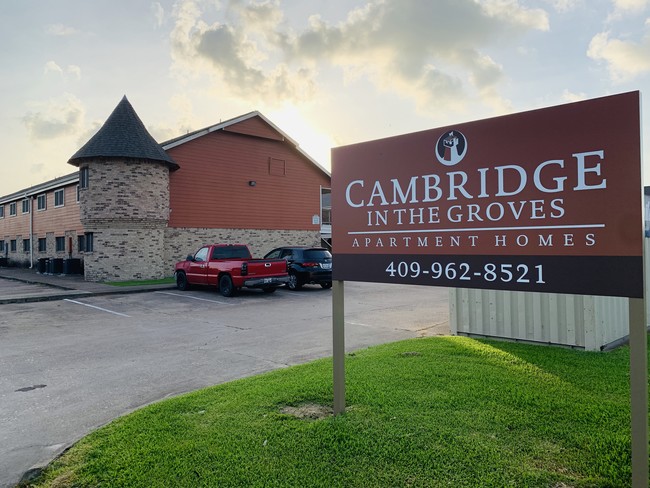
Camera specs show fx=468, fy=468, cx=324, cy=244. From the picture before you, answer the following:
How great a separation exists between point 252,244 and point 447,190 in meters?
23.7

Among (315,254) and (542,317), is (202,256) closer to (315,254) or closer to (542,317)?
(315,254)

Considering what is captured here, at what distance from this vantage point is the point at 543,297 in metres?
7.44

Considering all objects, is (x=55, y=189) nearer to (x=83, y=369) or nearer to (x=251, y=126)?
(x=251, y=126)

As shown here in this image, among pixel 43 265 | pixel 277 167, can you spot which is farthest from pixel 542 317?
pixel 43 265

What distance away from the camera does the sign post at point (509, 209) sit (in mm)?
Result: 3166

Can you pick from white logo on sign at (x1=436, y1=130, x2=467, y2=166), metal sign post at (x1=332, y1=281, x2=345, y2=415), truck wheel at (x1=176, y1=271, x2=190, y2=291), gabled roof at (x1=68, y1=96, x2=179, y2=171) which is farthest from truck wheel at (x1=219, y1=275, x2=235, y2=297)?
white logo on sign at (x1=436, y1=130, x2=467, y2=166)

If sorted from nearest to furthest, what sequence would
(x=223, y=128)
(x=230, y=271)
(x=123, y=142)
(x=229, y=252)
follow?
(x=230, y=271) < (x=229, y=252) < (x=123, y=142) < (x=223, y=128)

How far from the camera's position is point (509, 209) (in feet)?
12.3

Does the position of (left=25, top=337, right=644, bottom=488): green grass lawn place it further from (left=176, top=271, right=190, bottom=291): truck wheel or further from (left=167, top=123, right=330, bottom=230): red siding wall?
(left=167, top=123, right=330, bottom=230): red siding wall

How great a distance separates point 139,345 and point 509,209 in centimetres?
734

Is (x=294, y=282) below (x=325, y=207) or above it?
below

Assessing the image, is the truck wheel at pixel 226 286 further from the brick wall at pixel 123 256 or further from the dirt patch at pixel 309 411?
the dirt patch at pixel 309 411

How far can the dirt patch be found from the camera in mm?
→ 4602

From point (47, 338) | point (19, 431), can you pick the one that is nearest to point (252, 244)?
point (47, 338)
